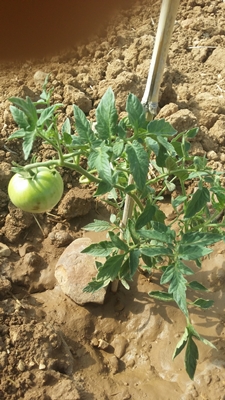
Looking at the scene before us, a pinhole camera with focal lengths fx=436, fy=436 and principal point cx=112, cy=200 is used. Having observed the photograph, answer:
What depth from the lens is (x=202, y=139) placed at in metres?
2.39

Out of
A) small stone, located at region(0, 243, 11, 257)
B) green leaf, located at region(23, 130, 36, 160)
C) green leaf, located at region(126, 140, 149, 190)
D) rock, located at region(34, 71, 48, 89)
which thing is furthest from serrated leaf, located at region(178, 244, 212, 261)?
rock, located at region(34, 71, 48, 89)

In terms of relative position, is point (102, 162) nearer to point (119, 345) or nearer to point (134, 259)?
point (134, 259)

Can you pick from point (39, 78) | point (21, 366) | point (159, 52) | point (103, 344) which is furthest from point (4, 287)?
point (39, 78)

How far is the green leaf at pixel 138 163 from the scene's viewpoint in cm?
121

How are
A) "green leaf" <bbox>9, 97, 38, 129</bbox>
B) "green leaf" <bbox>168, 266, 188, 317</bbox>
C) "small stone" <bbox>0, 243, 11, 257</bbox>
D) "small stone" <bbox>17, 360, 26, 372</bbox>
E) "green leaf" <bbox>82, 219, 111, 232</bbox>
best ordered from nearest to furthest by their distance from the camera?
"green leaf" <bbox>9, 97, 38, 129</bbox>
"green leaf" <bbox>168, 266, 188, 317</bbox>
"small stone" <bbox>17, 360, 26, 372</bbox>
"green leaf" <bbox>82, 219, 111, 232</bbox>
"small stone" <bbox>0, 243, 11, 257</bbox>

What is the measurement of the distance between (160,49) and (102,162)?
51cm

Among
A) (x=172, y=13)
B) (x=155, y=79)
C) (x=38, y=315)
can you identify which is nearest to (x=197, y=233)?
(x=155, y=79)

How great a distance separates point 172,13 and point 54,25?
1.59 meters

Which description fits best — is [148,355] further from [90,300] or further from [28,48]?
[28,48]

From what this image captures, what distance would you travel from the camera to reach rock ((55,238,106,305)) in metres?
1.93

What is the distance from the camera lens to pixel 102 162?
122 centimetres

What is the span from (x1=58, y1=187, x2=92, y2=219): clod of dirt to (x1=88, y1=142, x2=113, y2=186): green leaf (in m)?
0.92

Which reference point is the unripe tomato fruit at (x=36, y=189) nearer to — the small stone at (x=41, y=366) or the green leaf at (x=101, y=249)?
the green leaf at (x=101, y=249)

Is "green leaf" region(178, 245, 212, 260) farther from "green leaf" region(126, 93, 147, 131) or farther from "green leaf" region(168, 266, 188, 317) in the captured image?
"green leaf" region(126, 93, 147, 131)
